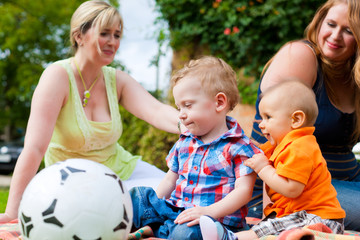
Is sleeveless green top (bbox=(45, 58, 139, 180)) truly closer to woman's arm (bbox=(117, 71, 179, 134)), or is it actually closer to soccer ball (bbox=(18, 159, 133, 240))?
woman's arm (bbox=(117, 71, 179, 134))

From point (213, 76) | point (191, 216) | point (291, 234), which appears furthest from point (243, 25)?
point (291, 234)

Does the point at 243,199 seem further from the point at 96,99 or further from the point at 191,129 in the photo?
the point at 96,99

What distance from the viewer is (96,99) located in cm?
301

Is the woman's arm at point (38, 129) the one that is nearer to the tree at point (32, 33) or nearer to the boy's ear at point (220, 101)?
the boy's ear at point (220, 101)

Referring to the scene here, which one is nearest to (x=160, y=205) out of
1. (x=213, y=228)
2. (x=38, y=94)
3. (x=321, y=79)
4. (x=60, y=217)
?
(x=213, y=228)

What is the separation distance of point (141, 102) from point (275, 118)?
4.70 feet

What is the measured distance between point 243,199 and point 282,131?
40 centimetres

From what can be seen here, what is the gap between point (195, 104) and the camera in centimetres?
207

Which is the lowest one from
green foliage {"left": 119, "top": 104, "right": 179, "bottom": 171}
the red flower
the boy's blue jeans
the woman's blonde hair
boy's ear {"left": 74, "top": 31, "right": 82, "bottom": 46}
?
green foliage {"left": 119, "top": 104, "right": 179, "bottom": 171}

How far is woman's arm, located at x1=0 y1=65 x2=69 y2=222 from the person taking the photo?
94.0 inches

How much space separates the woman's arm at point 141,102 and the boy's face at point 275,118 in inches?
43.4

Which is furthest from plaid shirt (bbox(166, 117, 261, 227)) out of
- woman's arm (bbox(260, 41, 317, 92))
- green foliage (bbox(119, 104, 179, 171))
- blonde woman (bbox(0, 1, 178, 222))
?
green foliage (bbox(119, 104, 179, 171))

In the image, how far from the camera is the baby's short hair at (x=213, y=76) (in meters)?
2.08

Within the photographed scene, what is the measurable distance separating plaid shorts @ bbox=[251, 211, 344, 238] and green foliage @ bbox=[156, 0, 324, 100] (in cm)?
359
